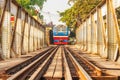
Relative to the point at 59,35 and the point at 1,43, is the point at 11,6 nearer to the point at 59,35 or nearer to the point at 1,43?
the point at 1,43

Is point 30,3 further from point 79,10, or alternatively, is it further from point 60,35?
point 79,10

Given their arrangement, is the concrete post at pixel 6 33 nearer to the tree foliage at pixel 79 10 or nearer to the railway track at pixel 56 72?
the railway track at pixel 56 72

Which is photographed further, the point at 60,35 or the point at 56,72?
the point at 60,35

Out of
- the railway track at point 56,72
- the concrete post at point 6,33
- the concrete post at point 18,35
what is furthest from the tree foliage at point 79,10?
the railway track at point 56,72

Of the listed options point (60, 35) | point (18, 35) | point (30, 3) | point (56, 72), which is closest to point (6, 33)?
point (18, 35)

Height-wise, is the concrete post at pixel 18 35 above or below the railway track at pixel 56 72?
above

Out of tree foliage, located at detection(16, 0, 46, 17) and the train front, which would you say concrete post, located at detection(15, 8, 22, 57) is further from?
tree foliage, located at detection(16, 0, 46, 17)

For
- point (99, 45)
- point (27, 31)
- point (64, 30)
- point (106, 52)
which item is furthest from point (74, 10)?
point (106, 52)

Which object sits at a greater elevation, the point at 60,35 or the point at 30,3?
the point at 30,3

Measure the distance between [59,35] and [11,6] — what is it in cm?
3954

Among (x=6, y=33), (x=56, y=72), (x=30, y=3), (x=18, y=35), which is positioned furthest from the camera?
(x=30, y=3)

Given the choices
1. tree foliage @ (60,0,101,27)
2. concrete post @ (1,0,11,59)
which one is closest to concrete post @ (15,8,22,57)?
concrete post @ (1,0,11,59)

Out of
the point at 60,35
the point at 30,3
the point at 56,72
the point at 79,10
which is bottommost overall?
the point at 56,72

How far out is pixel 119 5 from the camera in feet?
50.9
